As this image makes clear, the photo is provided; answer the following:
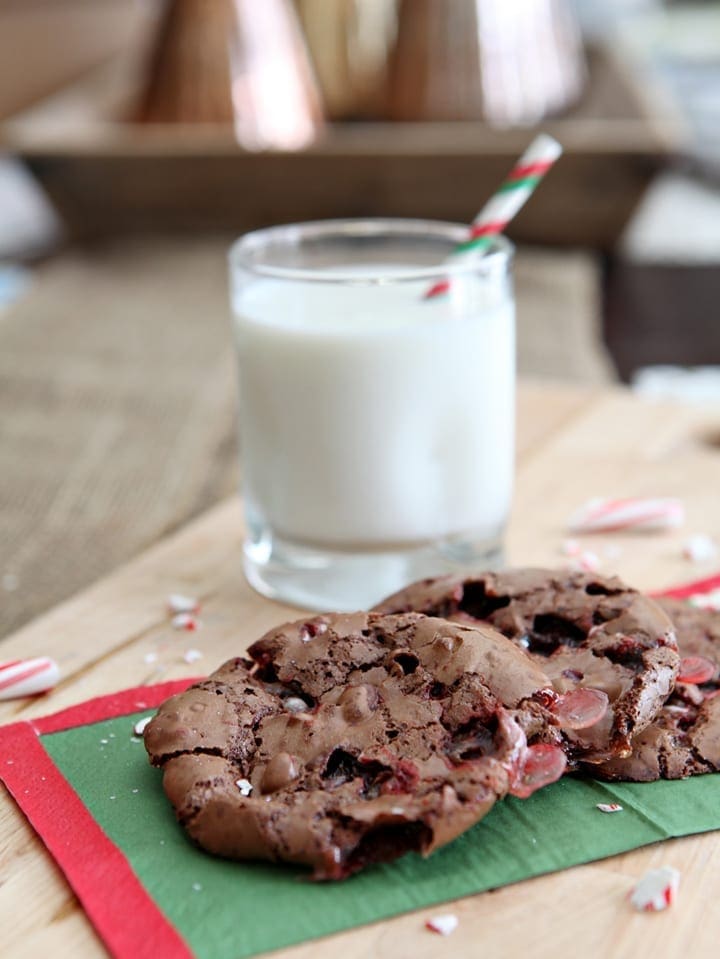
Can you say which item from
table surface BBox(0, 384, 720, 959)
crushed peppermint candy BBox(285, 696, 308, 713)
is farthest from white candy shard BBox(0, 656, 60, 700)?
crushed peppermint candy BBox(285, 696, 308, 713)

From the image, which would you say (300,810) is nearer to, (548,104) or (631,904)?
(631,904)

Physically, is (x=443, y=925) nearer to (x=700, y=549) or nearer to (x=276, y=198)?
(x=700, y=549)

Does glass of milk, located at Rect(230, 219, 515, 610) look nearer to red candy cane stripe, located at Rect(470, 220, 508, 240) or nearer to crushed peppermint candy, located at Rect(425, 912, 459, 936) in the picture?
red candy cane stripe, located at Rect(470, 220, 508, 240)

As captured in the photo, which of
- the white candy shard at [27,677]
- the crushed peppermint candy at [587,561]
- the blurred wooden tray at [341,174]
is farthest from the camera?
the blurred wooden tray at [341,174]

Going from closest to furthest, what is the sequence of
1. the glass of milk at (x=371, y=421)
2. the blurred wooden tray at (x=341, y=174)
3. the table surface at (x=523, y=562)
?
the table surface at (x=523, y=562) < the glass of milk at (x=371, y=421) < the blurred wooden tray at (x=341, y=174)

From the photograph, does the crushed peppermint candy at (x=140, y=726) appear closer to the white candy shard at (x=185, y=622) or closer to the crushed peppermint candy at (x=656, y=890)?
the white candy shard at (x=185, y=622)

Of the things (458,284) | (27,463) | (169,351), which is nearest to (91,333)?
(169,351)

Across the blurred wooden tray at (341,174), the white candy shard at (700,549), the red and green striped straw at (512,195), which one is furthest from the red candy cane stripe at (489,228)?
the blurred wooden tray at (341,174)
